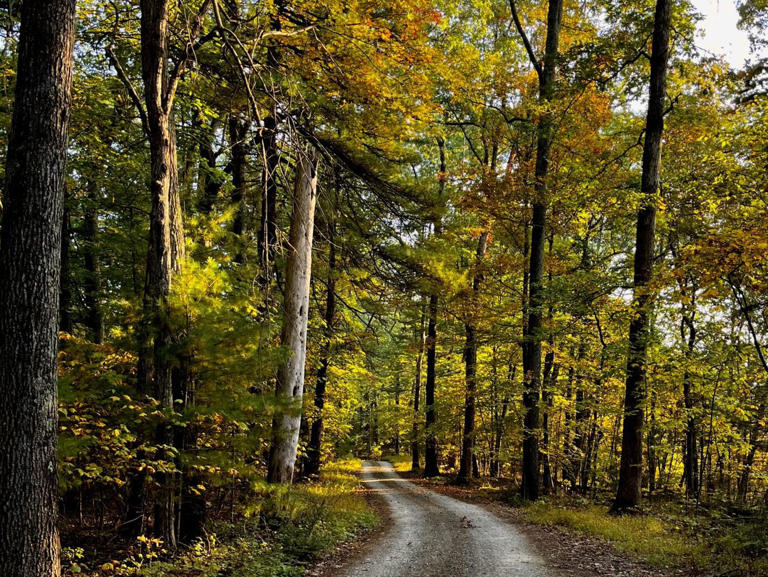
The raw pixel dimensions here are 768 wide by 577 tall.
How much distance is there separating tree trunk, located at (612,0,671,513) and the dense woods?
67 millimetres

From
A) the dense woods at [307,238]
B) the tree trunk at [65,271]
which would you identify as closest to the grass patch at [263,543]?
the dense woods at [307,238]

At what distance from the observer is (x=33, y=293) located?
3.73 metres

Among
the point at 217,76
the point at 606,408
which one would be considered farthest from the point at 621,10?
the point at 606,408

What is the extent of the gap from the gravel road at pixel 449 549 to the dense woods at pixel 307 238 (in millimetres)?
2186

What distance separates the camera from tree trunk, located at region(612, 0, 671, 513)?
31.9 ft

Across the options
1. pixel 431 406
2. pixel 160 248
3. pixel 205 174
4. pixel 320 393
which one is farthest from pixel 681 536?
pixel 205 174

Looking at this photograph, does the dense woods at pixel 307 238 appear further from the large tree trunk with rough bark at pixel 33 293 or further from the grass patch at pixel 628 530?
the grass patch at pixel 628 530

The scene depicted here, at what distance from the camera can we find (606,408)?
12.9m

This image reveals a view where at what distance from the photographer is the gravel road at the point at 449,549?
249 inches

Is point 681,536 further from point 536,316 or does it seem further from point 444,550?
point 536,316

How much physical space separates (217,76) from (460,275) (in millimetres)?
7226

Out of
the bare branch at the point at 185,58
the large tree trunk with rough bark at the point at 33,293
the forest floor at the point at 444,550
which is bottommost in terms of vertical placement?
the forest floor at the point at 444,550

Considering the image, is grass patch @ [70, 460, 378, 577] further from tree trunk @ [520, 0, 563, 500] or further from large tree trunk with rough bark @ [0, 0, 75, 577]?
tree trunk @ [520, 0, 563, 500]

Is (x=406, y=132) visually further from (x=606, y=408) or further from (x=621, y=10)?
(x=606, y=408)
